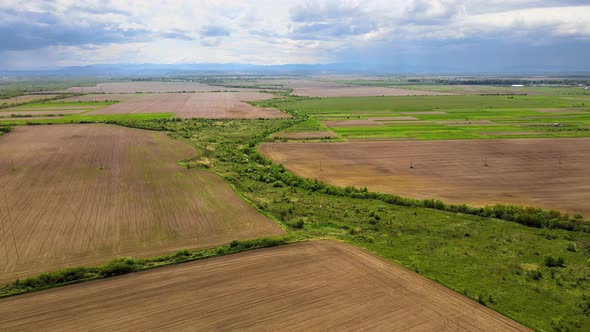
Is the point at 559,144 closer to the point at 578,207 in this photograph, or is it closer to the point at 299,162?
the point at 578,207

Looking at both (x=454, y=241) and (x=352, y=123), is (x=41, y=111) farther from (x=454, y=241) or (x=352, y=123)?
(x=454, y=241)

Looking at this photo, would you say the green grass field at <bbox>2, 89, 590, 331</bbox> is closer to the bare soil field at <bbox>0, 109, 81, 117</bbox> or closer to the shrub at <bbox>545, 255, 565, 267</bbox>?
the shrub at <bbox>545, 255, 565, 267</bbox>

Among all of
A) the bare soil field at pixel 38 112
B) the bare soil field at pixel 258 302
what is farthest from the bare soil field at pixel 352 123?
the bare soil field at pixel 38 112

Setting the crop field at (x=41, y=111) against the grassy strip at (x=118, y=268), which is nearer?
the grassy strip at (x=118, y=268)

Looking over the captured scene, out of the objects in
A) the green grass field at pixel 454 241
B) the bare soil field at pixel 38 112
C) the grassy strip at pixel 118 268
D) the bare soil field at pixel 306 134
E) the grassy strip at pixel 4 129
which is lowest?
the green grass field at pixel 454 241

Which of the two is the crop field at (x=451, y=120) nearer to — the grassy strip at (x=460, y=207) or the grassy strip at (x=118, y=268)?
the grassy strip at (x=460, y=207)

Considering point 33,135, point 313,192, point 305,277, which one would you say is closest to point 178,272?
point 305,277
